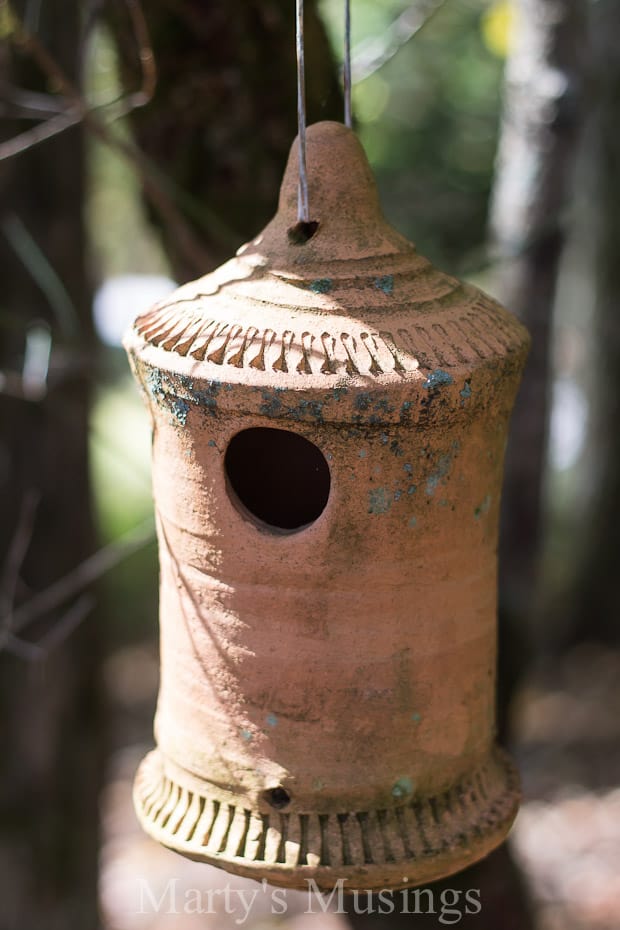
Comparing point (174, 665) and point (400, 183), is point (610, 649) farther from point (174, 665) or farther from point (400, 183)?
point (174, 665)

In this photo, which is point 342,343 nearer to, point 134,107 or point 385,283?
point 385,283

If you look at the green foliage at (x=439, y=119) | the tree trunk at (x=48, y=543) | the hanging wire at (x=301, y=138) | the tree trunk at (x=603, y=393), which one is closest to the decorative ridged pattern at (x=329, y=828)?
the hanging wire at (x=301, y=138)

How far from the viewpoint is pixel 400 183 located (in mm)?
8219

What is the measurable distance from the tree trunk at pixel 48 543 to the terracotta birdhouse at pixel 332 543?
2562 mm

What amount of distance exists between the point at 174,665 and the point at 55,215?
10.1 feet

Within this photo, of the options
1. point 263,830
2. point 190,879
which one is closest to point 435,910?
point 263,830

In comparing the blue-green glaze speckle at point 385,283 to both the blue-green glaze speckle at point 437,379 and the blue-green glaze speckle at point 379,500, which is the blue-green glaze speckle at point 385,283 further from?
the blue-green glaze speckle at point 379,500

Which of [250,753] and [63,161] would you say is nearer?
[250,753]

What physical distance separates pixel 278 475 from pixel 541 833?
497 centimetres

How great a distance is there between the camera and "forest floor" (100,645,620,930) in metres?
6.04

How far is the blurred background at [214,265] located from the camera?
3.34 meters

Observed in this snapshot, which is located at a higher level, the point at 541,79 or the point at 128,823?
the point at 541,79

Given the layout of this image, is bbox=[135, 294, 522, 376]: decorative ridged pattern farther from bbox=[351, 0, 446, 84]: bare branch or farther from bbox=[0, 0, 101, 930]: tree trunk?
bbox=[0, 0, 101, 930]: tree trunk

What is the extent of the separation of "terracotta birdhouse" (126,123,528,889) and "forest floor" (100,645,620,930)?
2.50 m
